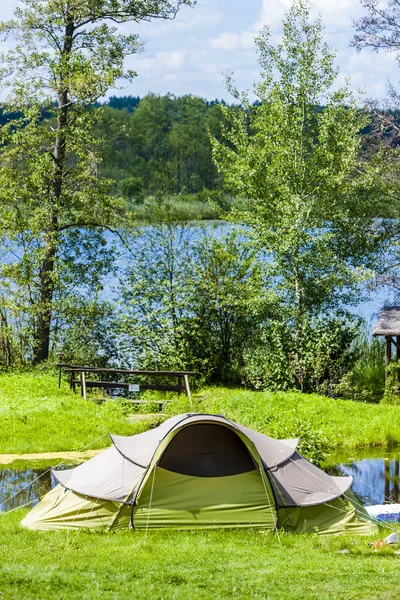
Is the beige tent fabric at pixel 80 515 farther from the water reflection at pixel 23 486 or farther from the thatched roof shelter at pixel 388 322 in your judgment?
the thatched roof shelter at pixel 388 322

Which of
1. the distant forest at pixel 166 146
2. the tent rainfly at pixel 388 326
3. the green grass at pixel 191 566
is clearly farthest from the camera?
the distant forest at pixel 166 146

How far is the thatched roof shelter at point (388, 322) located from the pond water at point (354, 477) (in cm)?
530

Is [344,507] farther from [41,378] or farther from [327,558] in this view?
[41,378]

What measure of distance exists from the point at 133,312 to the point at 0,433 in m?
8.46

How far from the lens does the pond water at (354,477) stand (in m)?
12.9

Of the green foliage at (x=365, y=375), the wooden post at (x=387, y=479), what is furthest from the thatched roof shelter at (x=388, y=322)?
the wooden post at (x=387, y=479)

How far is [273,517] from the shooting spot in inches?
428

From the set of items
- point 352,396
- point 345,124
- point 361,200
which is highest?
point 345,124

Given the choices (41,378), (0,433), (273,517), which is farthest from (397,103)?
(273,517)

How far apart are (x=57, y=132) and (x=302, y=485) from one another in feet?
53.3

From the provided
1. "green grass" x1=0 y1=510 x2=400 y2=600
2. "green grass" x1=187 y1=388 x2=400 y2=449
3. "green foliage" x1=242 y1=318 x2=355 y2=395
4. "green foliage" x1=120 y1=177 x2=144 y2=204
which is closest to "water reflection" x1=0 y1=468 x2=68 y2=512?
"green grass" x1=0 y1=510 x2=400 y2=600

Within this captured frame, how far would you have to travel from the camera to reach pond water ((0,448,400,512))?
42.3ft

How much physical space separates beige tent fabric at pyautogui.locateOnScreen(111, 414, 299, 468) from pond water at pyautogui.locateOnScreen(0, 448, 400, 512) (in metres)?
1.86

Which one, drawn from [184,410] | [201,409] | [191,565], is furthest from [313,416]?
[191,565]
